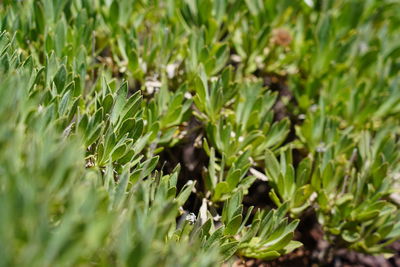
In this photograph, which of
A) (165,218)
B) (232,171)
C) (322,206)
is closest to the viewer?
(165,218)

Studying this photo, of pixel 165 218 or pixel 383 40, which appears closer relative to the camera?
pixel 165 218

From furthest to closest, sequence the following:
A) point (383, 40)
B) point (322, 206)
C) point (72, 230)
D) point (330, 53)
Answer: point (383, 40)
point (330, 53)
point (322, 206)
point (72, 230)

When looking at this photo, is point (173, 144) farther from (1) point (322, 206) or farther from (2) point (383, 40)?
(2) point (383, 40)

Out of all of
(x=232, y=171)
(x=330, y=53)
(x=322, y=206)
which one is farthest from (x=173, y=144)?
(x=330, y=53)

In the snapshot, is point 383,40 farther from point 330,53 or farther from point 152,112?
point 152,112

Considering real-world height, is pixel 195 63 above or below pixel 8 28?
below

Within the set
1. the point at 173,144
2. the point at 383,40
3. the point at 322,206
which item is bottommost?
the point at 322,206

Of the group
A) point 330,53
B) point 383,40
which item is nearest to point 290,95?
point 330,53
